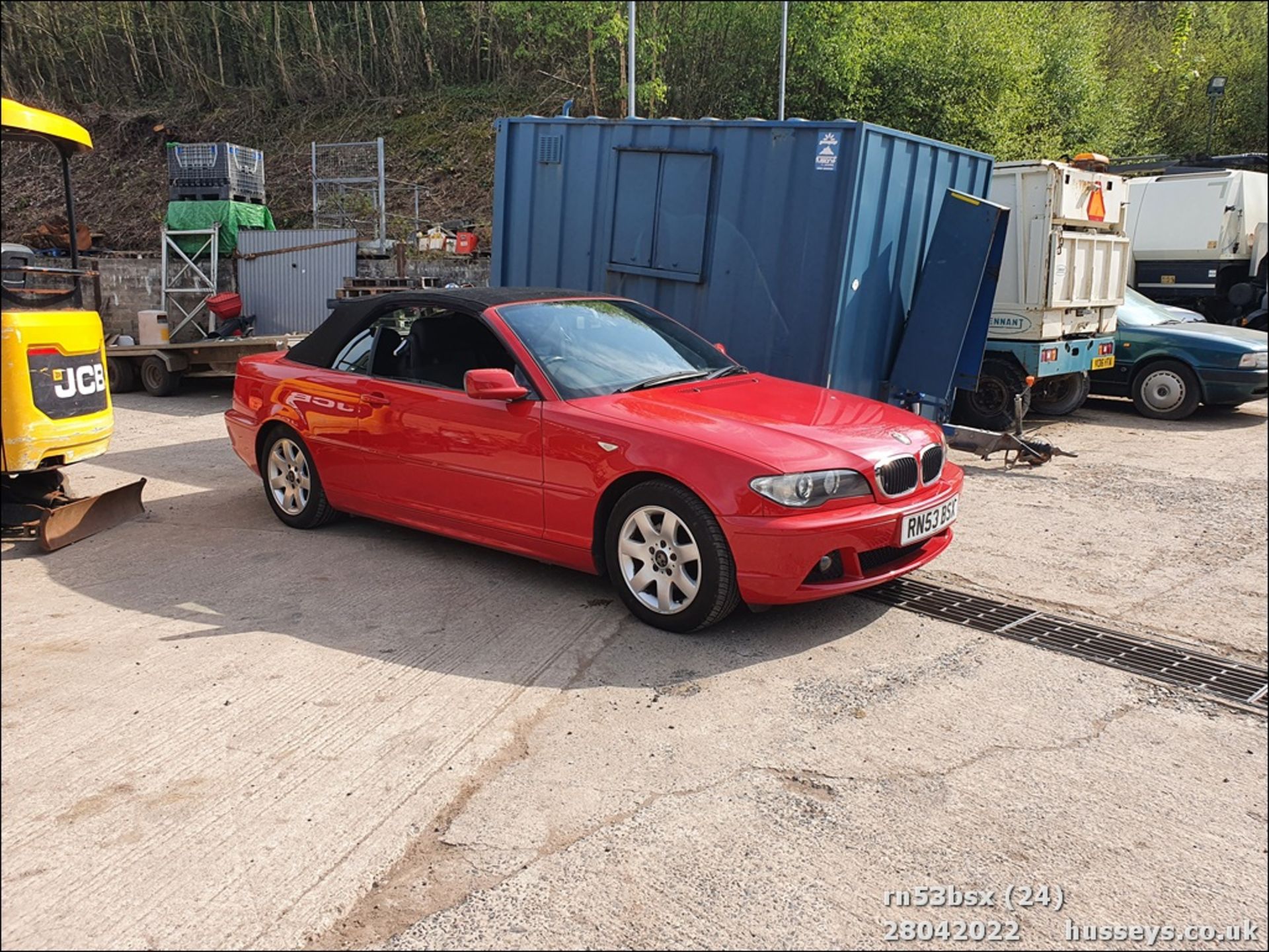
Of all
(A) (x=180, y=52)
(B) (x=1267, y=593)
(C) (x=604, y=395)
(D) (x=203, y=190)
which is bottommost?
(B) (x=1267, y=593)

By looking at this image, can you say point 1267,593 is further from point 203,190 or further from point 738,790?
point 203,190

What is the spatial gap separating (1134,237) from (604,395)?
43.4ft

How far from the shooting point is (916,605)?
17.5 ft

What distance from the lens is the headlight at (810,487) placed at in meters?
4.49

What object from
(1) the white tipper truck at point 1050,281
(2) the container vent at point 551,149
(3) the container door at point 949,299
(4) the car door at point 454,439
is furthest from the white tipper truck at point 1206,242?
(4) the car door at point 454,439

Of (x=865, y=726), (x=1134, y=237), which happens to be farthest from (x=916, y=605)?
(x=1134, y=237)

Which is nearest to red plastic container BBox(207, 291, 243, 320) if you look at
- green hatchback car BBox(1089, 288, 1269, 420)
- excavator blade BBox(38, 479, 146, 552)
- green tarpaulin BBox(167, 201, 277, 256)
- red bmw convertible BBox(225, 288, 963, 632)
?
green tarpaulin BBox(167, 201, 277, 256)

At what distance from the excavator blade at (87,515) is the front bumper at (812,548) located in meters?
4.24

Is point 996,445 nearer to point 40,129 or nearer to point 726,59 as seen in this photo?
point 40,129

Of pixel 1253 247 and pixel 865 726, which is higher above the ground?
pixel 1253 247

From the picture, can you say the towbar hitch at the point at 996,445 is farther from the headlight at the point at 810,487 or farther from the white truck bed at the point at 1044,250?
the headlight at the point at 810,487

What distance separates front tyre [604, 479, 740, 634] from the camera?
15.1 feet

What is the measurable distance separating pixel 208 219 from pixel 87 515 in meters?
12.8

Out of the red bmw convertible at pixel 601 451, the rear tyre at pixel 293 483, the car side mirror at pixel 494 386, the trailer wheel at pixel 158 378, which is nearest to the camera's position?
the red bmw convertible at pixel 601 451
